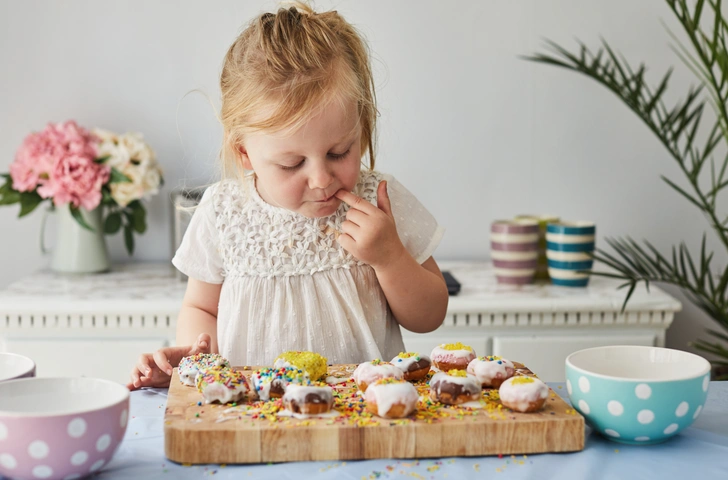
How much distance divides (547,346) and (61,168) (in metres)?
1.39

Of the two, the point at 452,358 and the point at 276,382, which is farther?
the point at 452,358

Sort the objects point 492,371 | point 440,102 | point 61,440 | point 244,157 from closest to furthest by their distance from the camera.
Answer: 1. point 61,440
2. point 492,371
3. point 244,157
4. point 440,102

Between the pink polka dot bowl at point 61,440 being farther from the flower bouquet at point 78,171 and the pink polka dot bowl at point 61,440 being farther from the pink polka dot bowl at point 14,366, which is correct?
the flower bouquet at point 78,171

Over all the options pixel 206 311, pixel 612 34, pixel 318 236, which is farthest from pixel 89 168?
pixel 612 34

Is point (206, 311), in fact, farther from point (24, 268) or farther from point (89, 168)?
point (24, 268)

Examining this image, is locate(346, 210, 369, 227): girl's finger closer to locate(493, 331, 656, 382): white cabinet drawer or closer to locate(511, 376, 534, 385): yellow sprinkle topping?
locate(511, 376, 534, 385): yellow sprinkle topping

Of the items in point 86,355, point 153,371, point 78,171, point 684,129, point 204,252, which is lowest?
point 86,355

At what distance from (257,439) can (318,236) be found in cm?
59

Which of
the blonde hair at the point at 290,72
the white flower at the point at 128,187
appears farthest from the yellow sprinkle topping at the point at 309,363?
the white flower at the point at 128,187

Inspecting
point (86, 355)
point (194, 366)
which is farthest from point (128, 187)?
point (194, 366)

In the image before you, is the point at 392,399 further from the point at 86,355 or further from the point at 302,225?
the point at 86,355

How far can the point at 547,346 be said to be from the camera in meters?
1.97

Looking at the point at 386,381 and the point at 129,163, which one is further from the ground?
the point at 129,163

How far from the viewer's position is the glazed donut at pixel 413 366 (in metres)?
0.90
